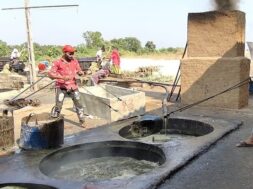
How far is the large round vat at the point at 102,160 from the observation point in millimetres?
6406

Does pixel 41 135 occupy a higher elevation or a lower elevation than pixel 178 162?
higher

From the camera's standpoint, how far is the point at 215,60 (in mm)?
9953

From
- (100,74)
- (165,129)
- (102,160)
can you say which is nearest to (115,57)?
(100,74)

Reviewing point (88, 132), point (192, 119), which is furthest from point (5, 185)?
point (192, 119)

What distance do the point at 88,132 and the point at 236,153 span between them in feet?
9.73

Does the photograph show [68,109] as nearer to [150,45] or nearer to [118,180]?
[118,180]

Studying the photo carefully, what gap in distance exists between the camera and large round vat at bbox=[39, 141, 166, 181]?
252 inches

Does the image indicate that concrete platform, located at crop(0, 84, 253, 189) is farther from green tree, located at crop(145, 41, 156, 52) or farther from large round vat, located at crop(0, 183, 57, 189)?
green tree, located at crop(145, 41, 156, 52)

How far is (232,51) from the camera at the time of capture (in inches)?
389

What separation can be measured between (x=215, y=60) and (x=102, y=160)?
4.30m

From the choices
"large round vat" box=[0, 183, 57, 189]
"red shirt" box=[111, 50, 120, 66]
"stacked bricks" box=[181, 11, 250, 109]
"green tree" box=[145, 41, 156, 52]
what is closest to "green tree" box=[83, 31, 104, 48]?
"green tree" box=[145, 41, 156, 52]

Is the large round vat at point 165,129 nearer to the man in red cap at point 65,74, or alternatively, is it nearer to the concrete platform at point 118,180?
the concrete platform at point 118,180

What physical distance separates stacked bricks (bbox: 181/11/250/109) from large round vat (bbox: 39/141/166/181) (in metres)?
3.70

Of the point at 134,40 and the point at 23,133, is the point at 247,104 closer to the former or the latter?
the point at 23,133
